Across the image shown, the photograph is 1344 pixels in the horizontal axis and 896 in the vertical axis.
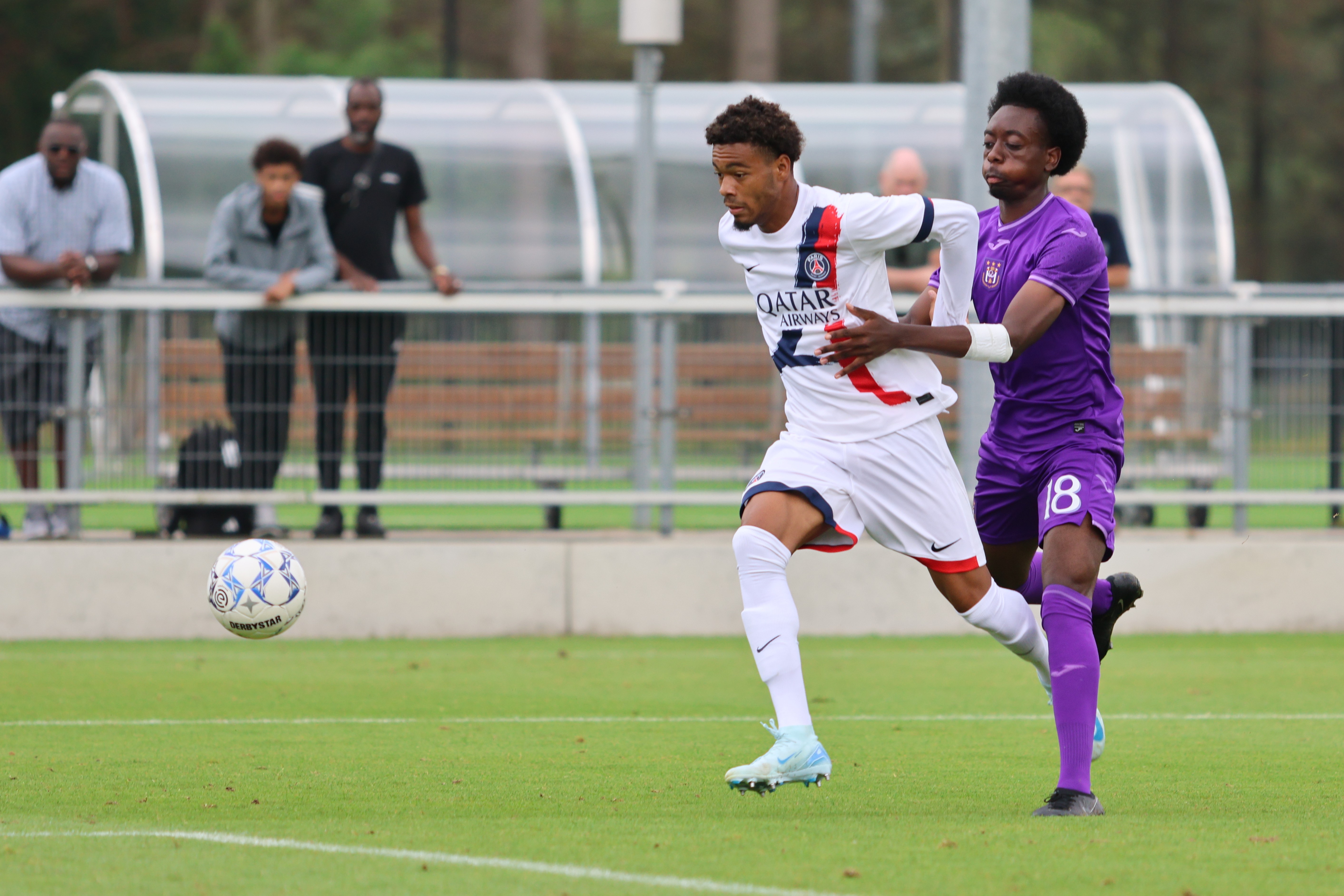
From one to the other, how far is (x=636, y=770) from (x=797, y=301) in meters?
1.65

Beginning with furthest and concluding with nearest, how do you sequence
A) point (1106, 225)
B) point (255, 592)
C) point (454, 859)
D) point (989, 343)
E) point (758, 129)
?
point (1106, 225), point (255, 592), point (758, 129), point (989, 343), point (454, 859)

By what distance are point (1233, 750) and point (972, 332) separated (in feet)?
7.15

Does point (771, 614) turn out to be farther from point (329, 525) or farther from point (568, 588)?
point (329, 525)

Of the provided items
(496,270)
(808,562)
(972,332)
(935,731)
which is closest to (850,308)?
(972,332)

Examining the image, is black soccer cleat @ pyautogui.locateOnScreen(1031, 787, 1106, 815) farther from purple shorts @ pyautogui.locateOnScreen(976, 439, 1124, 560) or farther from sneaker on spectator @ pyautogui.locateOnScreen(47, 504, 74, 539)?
sneaker on spectator @ pyautogui.locateOnScreen(47, 504, 74, 539)

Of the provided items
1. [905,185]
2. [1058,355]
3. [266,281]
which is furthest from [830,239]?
[266,281]

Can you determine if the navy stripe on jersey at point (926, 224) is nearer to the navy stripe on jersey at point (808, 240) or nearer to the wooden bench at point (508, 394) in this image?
the navy stripe on jersey at point (808, 240)

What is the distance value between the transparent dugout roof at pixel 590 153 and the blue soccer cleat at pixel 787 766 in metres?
11.0

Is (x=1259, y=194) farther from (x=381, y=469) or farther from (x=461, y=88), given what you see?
(x=381, y=469)

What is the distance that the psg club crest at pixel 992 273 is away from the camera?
18.7ft

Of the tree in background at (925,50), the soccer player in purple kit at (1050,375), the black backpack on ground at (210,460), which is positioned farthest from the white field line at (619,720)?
the tree in background at (925,50)

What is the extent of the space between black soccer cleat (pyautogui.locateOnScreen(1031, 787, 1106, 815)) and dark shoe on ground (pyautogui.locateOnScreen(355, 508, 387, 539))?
5.50m

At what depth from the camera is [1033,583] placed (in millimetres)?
6184

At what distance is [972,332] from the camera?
529cm
